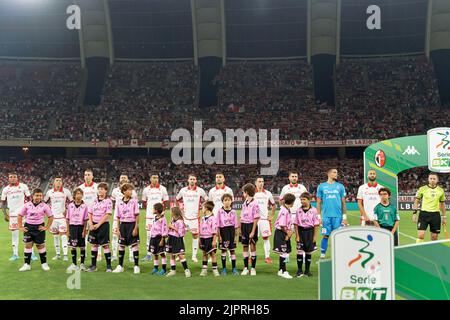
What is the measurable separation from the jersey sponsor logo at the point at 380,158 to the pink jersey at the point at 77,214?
8244mm

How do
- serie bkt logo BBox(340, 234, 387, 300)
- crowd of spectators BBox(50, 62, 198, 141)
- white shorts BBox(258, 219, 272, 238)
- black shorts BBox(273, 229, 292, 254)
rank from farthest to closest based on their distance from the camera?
crowd of spectators BBox(50, 62, 198, 141), white shorts BBox(258, 219, 272, 238), black shorts BBox(273, 229, 292, 254), serie bkt logo BBox(340, 234, 387, 300)

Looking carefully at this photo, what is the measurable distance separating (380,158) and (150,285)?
26.4 feet

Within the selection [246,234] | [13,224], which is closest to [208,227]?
[246,234]

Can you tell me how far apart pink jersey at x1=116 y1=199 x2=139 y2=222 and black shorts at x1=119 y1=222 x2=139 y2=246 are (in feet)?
0.35

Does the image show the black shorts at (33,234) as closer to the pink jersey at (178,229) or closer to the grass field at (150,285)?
the grass field at (150,285)

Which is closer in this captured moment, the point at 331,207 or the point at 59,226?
the point at 331,207

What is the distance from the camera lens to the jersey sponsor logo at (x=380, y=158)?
14062 mm

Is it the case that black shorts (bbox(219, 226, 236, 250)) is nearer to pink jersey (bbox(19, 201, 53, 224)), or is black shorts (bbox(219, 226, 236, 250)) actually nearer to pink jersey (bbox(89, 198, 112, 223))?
pink jersey (bbox(89, 198, 112, 223))

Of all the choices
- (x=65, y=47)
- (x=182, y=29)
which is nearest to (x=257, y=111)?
(x=182, y=29)

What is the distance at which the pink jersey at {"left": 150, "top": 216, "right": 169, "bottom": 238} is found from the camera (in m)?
10.3

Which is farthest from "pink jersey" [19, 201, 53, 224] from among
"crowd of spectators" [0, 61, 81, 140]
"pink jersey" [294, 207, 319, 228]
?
"crowd of spectators" [0, 61, 81, 140]

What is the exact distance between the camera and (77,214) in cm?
1071

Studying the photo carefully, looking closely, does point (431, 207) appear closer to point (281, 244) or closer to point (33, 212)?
point (281, 244)

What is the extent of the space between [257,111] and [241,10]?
855 centimetres
